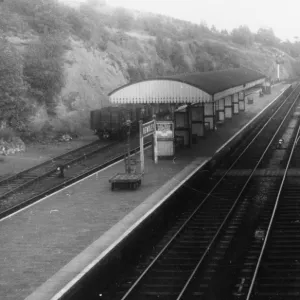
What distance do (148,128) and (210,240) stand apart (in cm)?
979

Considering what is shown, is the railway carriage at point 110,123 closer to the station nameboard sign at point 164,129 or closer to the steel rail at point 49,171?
the steel rail at point 49,171

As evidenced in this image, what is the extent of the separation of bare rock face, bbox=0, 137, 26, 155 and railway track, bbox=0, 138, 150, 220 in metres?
2.74

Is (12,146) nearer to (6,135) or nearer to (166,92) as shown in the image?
(6,135)

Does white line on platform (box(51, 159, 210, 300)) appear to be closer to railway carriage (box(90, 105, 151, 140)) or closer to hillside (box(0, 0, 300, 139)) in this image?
railway carriage (box(90, 105, 151, 140))

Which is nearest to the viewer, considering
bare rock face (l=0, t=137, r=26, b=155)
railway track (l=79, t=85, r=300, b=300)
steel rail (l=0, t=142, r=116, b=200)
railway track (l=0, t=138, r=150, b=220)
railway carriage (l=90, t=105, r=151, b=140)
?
railway track (l=79, t=85, r=300, b=300)

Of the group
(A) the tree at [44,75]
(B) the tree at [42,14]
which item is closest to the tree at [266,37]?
(B) the tree at [42,14]

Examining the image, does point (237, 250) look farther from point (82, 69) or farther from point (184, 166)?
point (82, 69)

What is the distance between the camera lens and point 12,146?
29594 mm

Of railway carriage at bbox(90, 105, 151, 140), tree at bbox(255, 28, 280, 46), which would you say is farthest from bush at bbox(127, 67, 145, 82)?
tree at bbox(255, 28, 280, 46)

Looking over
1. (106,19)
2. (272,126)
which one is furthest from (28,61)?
(106,19)

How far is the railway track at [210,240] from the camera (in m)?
11.2

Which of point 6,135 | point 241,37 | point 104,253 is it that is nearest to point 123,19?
point 241,37

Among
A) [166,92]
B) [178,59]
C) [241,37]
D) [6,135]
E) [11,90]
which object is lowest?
[6,135]

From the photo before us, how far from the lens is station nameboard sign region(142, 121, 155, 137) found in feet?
75.8
